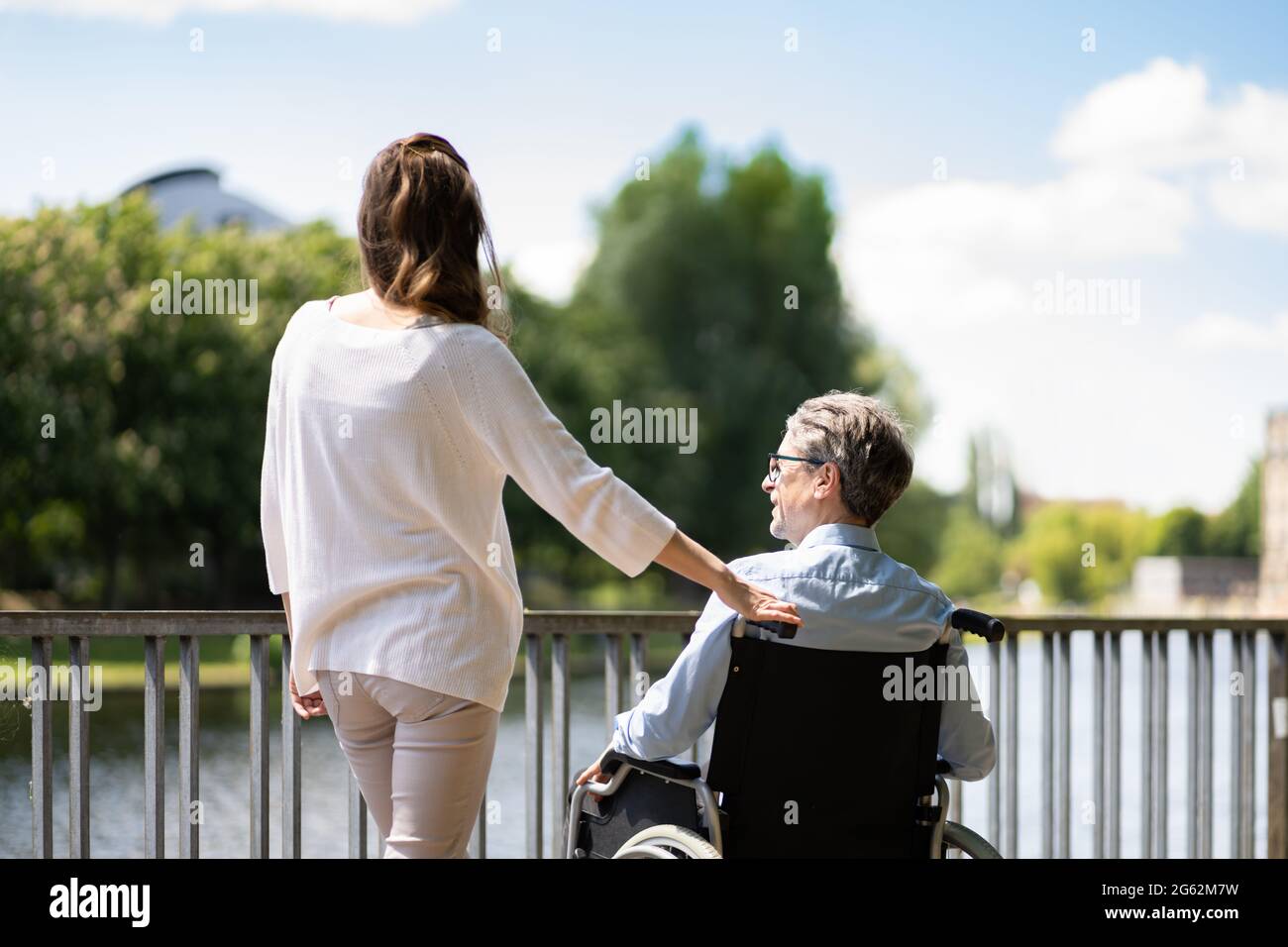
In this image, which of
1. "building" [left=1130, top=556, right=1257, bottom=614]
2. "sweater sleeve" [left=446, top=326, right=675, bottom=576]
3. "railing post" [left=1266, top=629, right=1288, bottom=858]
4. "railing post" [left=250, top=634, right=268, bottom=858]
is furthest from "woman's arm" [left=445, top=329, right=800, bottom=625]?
"building" [left=1130, top=556, right=1257, bottom=614]

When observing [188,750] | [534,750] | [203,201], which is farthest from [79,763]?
[203,201]

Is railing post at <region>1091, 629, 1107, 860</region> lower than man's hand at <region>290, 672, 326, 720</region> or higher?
lower

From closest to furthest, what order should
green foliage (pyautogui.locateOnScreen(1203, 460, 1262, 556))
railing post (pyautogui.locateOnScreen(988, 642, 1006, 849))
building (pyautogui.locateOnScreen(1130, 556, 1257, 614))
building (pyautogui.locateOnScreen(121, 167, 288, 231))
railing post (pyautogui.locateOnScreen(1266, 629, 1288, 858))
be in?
railing post (pyautogui.locateOnScreen(988, 642, 1006, 849)) → railing post (pyautogui.locateOnScreen(1266, 629, 1288, 858)) → building (pyautogui.locateOnScreen(121, 167, 288, 231)) → building (pyautogui.locateOnScreen(1130, 556, 1257, 614)) → green foliage (pyautogui.locateOnScreen(1203, 460, 1262, 556))

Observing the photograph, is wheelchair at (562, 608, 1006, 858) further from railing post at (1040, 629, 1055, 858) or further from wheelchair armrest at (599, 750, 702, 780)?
railing post at (1040, 629, 1055, 858)

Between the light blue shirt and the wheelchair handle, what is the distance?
0.6 inches

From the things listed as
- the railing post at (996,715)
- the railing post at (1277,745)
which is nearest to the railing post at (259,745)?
the railing post at (996,715)

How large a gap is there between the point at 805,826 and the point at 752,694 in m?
0.21

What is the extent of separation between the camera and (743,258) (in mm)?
27328

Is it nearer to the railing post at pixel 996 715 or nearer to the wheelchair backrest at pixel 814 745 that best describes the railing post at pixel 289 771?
the wheelchair backrest at pixel 814 745

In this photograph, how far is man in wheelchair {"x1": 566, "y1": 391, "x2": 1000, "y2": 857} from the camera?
6.97 feet

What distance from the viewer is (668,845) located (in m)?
2.14

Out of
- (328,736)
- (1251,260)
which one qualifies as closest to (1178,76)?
(1251,260)
